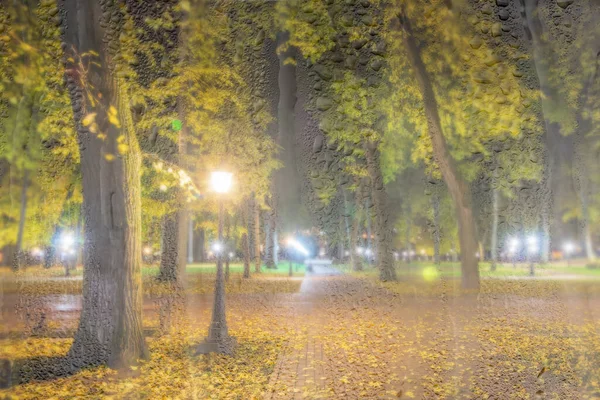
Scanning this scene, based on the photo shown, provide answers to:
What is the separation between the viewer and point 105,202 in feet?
11.6

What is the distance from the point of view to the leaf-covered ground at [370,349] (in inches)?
125

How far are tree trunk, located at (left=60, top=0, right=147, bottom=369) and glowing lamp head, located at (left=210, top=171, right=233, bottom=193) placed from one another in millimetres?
Result: 739

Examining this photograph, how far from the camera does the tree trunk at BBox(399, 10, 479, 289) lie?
13.8 ft

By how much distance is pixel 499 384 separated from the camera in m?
3.22

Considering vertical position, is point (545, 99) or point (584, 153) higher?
point (545, 99)

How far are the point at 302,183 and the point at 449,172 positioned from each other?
4.76 feet

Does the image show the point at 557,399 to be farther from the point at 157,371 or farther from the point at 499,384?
the point at 157,371

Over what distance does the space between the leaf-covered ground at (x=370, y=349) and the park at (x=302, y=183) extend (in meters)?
0.03

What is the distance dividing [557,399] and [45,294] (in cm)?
338

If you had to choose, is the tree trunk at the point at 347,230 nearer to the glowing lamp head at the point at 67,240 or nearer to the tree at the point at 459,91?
the tree at the point at 459,91

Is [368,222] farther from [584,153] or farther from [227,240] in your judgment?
[584,153]

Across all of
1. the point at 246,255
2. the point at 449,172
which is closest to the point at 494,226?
the point at 449,172

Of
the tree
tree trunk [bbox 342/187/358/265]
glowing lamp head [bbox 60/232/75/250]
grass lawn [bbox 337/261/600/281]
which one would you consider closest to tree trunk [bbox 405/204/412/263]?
grass lawn [bbox 337/261/600/281]

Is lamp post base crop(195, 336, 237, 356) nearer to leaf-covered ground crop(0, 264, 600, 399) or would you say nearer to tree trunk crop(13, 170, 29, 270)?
leaf-covered ground crop(0, 264, 600, 399)
